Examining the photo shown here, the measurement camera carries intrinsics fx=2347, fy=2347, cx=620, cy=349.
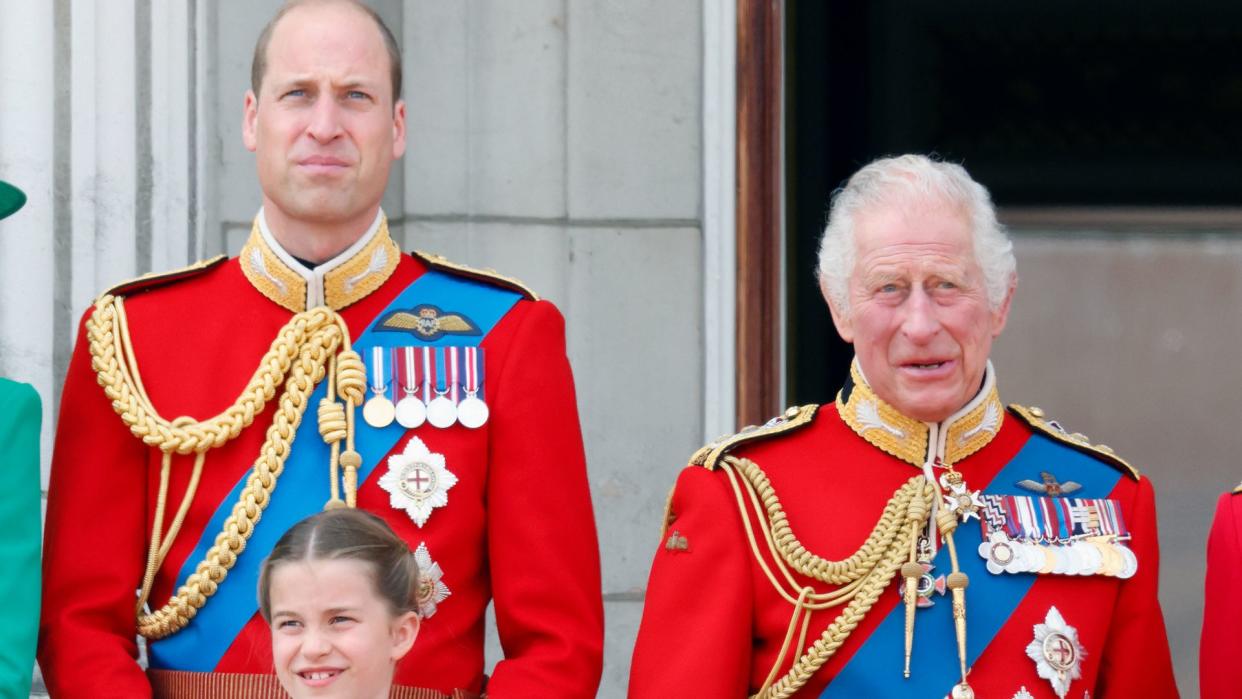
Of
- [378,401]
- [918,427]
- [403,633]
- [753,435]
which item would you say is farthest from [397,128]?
[918,427]

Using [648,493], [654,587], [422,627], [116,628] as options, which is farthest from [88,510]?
[648,493]

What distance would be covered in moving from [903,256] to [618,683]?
5.79ft

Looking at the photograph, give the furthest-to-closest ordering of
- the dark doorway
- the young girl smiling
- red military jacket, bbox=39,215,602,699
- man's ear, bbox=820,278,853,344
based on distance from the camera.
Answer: the dark doorway → man's ear, bbox=820,278,853,344 → red military jacket, bbox=39,215,602,699 → the young girl smiling

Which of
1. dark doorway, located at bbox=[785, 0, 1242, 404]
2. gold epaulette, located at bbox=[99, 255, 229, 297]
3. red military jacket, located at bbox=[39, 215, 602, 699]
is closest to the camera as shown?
red military jacket, located at bbox=[39, 215, 602, 699]

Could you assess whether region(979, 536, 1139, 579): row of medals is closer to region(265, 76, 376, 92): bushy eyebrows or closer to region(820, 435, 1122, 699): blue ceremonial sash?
region(820, 435, 1122, 699): blue ceremonial sash

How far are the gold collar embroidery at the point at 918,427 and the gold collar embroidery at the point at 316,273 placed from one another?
78 centimetres

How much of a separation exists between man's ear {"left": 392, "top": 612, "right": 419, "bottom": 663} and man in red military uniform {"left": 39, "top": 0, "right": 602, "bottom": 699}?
11cm

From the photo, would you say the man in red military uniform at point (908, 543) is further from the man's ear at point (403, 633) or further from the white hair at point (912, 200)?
the man's ear at point (403, 633)

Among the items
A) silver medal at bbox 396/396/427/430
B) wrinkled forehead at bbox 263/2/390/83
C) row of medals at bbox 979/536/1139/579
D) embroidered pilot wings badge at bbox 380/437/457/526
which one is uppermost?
wrinkled forehead at bbox 263/2/390/83

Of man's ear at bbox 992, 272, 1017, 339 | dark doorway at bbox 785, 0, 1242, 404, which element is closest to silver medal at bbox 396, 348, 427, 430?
man's ear at bbox 992, 272, 1017, 339

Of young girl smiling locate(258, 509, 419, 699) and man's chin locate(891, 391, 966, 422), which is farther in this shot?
man's chin locate(891, 391, 966, 422)

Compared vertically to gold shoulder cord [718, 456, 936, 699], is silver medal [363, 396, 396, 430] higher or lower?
higher

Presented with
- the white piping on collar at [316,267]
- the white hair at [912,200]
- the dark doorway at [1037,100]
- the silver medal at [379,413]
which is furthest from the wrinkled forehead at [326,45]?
the dark doorway at [1037,100]

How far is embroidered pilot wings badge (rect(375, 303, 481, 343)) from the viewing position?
367 cm
